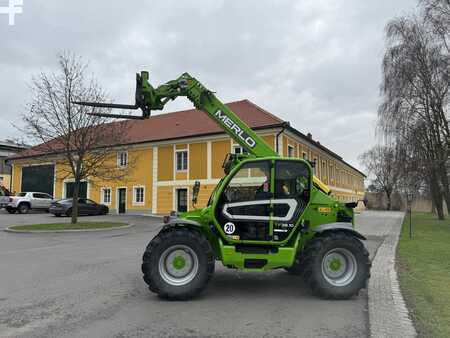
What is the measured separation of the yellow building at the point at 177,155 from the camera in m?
29.3

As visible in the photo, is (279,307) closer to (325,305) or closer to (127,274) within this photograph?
(325,305)

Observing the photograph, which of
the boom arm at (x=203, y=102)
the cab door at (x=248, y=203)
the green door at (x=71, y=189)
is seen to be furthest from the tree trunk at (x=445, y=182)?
the green door at (x=71, y=189)

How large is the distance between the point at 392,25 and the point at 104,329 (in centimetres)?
2563

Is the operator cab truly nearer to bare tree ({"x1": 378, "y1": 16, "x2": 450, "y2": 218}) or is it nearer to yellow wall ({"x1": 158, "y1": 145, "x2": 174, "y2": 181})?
bare tree ({"x1": 378, "y1": 16, "x2": 450, "y2": 218})

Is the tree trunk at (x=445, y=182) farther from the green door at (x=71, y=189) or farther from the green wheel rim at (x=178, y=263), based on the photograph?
the green door at (x=71, y=189)

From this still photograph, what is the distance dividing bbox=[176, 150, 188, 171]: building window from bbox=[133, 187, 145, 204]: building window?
157 inches

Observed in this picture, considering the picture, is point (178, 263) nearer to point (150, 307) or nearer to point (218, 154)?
point (150, 307)

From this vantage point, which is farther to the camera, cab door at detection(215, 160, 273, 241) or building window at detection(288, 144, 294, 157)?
building window at detection(288, 144, 294, 157)

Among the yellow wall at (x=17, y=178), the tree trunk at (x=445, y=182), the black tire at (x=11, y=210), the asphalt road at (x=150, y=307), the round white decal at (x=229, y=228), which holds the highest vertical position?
the yellow wall at (x=17, y=178)

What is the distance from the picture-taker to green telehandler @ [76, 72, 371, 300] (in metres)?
6.44

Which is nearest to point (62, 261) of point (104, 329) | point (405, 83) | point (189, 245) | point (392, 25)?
point (189, 245)

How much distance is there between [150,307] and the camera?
5938 mm

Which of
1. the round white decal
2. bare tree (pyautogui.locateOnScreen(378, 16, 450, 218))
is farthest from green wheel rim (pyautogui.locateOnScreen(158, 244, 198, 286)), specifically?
bare tree (pyautogui.locateOnScreen(378, 16, 450, 218))

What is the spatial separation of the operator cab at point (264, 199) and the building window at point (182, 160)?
24837 millimetres
